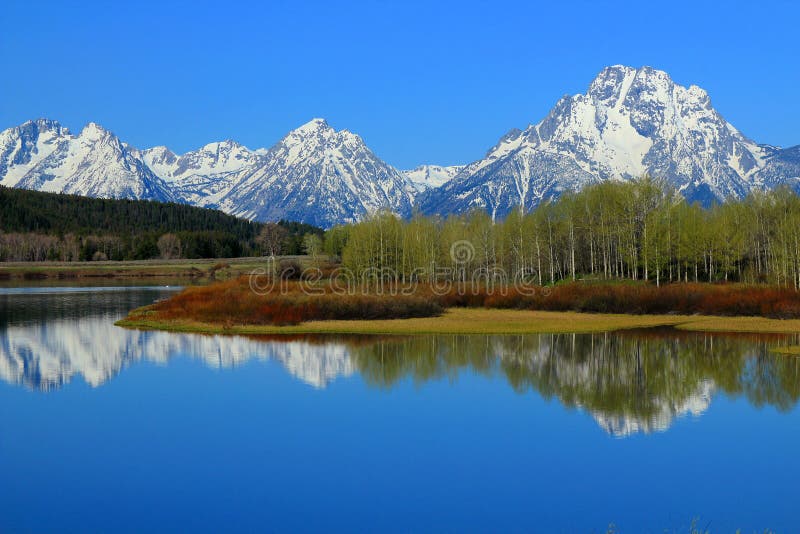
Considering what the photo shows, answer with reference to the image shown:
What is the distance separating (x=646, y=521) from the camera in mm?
18531

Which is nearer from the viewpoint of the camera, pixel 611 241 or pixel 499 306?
pixel 499 306

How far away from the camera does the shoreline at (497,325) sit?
2131 inches

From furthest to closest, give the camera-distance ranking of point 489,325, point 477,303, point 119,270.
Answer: point 119,270
point 477,303
point 489,325

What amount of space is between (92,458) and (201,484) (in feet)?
15.0

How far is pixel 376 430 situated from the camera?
26.9 m

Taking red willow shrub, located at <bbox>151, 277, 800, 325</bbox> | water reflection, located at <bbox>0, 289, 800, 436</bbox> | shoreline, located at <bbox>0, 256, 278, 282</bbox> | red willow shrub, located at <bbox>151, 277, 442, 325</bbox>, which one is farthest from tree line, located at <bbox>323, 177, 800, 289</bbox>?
shoreline, located at <bbox>0, 256, 278, 282</bbox>

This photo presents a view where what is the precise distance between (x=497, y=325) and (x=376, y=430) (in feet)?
102

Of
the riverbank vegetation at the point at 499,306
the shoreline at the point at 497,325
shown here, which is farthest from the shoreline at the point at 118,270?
the shoreline at the point at 497,325

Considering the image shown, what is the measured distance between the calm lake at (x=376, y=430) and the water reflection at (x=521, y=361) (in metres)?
0.19

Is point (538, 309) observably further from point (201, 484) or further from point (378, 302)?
point (201, 484)

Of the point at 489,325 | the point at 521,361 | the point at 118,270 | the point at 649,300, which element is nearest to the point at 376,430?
the point at 521,361

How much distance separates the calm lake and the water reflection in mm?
188

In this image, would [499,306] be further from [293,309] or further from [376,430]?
[376,430]

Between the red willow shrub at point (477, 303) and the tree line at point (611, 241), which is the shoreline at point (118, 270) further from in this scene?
the red willow shrub at point (477, 303)
